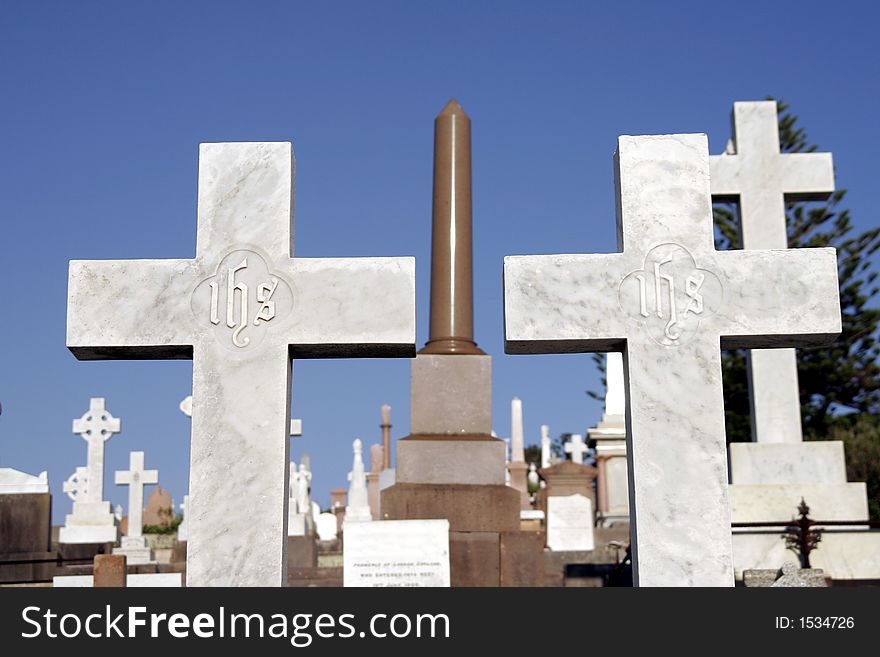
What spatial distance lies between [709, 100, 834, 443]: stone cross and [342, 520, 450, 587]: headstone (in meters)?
3.40

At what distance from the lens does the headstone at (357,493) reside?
28.1 metres

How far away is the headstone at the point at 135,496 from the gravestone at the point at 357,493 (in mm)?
4850

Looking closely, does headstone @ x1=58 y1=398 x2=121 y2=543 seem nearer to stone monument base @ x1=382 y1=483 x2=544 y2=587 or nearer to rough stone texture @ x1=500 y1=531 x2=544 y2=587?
stone monument base @ x1=382 y1=483 x2=544 y2=587

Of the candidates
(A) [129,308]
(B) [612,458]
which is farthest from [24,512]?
(B) [612,458]

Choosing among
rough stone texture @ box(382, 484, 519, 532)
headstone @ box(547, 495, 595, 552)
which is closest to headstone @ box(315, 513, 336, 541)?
headstone @ box(547, 495, 595, 552)

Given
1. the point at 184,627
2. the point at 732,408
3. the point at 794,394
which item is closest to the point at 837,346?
the point at 732,408

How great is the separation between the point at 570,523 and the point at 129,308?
15.2 meters

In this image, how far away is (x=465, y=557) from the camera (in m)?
12.2

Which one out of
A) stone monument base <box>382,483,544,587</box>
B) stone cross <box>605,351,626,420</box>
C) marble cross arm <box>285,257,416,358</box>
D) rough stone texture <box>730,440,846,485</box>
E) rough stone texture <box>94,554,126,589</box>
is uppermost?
stone cross <box>605,351,626,420</box>

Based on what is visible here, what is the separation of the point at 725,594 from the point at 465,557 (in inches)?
Answer: 329

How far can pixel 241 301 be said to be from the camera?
5656mm

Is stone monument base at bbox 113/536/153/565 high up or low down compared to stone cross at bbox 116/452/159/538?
down

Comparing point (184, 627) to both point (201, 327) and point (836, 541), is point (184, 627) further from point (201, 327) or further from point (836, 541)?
point (836, 541)

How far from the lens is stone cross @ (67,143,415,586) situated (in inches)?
214
